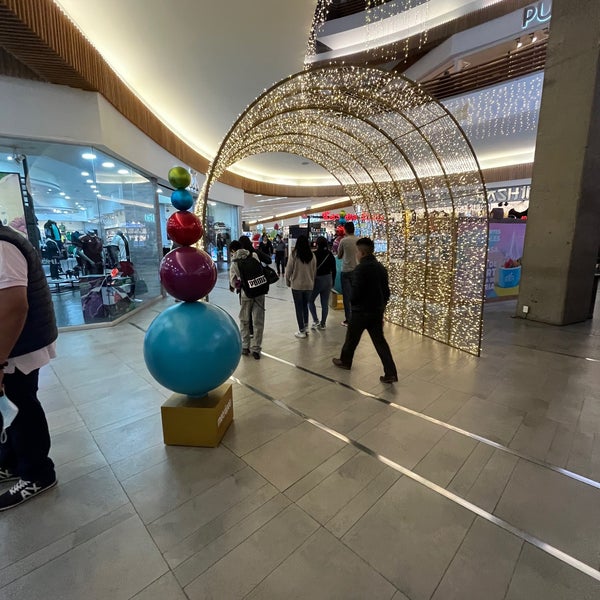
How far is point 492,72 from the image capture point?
9008 mm

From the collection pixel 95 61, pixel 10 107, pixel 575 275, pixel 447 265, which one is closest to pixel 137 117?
pixel 95 61

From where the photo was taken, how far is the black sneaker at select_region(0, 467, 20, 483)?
2168mm

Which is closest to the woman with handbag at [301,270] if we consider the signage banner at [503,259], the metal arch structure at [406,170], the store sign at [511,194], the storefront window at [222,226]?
the metal arch structure at [406,170]

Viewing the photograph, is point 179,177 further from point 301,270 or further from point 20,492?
point 301,270

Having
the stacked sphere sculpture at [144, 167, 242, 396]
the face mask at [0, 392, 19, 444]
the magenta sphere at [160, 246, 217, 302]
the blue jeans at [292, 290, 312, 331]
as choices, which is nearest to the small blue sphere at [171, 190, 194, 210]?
the stacked sphere sculpture at [144, 167, 242, 396]

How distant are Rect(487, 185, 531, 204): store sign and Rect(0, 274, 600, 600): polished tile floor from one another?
11.7 metres

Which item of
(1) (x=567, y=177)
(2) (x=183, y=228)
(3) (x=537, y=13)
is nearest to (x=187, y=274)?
(2) (x=183, y=228)

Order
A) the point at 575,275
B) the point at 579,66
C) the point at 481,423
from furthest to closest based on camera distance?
the point at 575,275
the point at 579,66
the point at 481,423

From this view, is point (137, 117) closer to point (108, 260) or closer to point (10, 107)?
point (10, 107)

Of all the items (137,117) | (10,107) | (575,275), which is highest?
(137,117)

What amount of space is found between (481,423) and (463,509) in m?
1.12

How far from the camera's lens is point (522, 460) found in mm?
2377

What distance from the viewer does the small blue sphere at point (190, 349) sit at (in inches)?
91.5

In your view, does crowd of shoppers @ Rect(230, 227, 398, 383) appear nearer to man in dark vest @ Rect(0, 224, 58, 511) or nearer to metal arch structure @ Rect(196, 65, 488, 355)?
metal arch structure @ Rect(196, 65, 488, 355)
